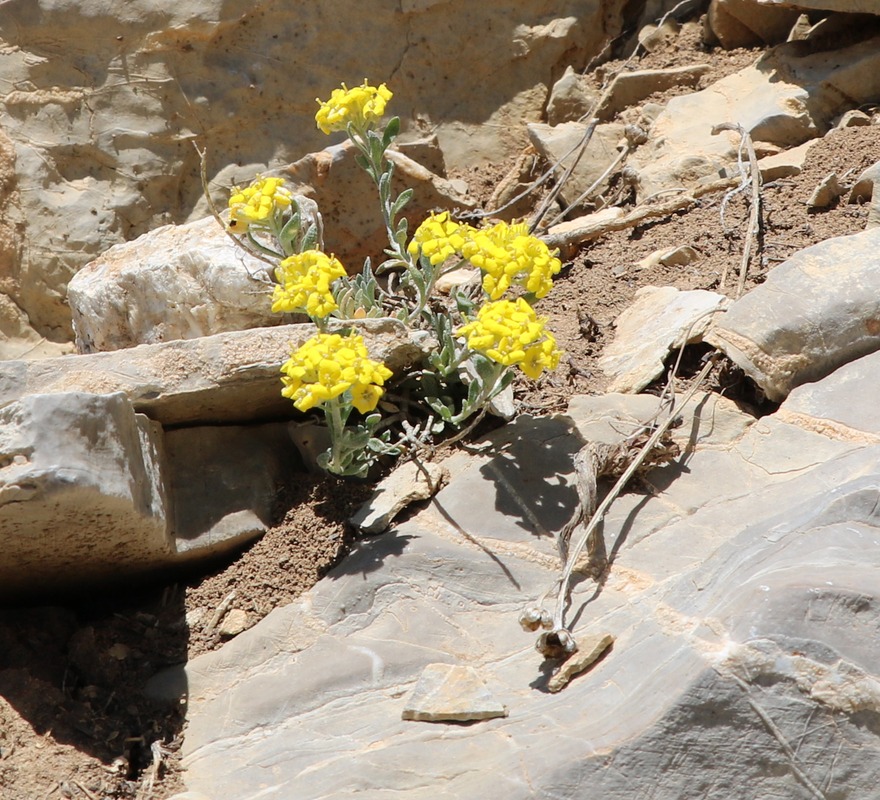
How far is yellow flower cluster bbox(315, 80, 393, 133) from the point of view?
9.53 feet

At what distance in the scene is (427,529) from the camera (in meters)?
2.79

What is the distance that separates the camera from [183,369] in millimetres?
2787

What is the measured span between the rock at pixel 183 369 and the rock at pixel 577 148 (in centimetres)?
191

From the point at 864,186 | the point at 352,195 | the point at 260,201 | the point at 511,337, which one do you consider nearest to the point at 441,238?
the point at 511,337

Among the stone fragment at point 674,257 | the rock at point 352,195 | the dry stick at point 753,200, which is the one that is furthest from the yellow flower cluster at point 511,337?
the rock at point 352,195

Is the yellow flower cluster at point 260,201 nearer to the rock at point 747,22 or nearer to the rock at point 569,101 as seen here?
the rock at point 569,101

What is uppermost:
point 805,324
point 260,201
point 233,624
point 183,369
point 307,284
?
point 260,201

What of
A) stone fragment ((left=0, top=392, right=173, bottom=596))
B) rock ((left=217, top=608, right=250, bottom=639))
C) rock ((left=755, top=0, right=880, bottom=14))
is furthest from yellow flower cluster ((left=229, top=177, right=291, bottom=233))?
rock ((left=755, top=0, right=880, bottom=14))

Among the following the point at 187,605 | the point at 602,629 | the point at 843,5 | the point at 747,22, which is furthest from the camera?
the point at 747,22

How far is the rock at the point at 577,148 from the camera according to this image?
4.49 metres

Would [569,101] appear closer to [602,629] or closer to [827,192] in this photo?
[827,192]

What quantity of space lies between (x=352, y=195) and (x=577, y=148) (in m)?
1.00

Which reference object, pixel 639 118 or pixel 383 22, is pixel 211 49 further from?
pixel 639 118

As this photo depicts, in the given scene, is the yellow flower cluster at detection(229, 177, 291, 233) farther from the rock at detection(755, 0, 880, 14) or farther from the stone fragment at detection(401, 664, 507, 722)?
the rock at detection(755, 0, 880, 14)
